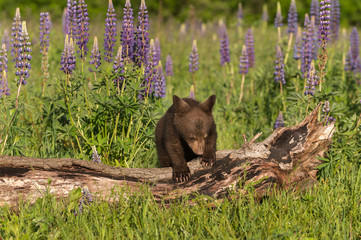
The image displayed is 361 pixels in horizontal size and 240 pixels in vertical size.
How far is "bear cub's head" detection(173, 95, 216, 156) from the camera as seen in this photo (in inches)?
172

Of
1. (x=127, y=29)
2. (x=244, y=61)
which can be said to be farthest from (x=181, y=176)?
(x=244, y=61)

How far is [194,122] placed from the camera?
4.38 metres

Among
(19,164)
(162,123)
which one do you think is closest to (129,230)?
(19,164)

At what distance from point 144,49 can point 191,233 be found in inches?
102

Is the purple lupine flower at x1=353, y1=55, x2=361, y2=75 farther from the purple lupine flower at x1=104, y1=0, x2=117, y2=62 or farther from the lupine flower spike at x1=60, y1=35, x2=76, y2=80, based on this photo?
the lupine flower spike at x1=60, y1=35, x2=76, y2=80

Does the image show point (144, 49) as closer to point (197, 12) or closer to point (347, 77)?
point (347, 77)

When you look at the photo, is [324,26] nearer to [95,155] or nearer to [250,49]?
[250,49]

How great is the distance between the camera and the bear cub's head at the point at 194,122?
172 inches

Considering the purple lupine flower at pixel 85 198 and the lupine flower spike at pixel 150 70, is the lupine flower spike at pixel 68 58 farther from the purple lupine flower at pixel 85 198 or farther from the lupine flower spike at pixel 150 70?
the purple lupine flower at pixel 85 198

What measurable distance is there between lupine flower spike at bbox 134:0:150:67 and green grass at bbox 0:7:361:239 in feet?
1.04

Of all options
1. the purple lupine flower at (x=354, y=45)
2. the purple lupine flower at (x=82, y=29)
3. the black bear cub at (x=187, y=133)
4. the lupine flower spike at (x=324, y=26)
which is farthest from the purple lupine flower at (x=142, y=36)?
the purple lupine flower at (x=354, y=45)

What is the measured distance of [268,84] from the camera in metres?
7.60

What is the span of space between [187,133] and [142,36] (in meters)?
1.44

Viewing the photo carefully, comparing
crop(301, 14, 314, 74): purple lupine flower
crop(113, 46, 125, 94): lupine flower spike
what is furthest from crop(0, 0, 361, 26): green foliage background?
crop(113, 46, 125, 94): lupine flower spike
